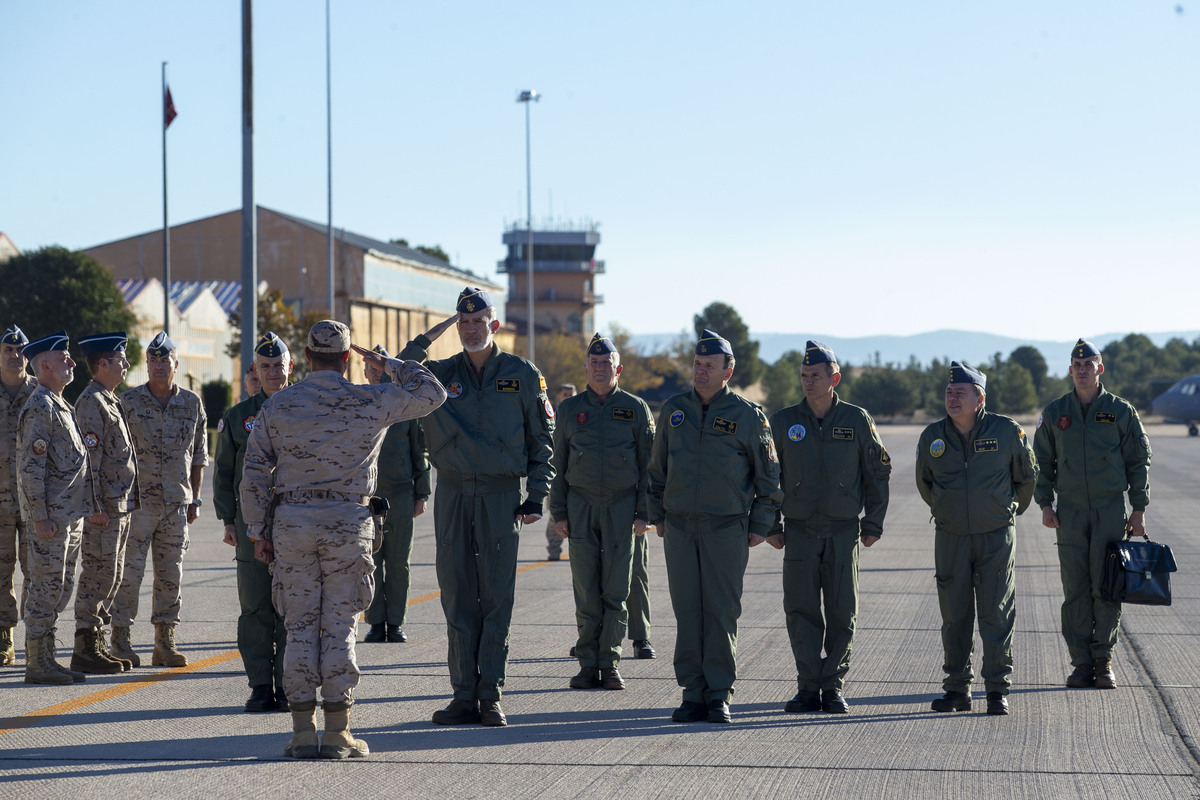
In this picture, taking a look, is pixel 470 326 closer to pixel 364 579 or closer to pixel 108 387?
pixel 364 579

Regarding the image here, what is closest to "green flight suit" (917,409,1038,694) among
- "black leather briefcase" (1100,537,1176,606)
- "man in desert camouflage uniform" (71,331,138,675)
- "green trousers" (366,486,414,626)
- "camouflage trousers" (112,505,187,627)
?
"black leather briefcase" (1100,537,1176,606)

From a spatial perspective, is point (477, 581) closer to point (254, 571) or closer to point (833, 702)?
point (254, 571)

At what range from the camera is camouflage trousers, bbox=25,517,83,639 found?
25.2ft

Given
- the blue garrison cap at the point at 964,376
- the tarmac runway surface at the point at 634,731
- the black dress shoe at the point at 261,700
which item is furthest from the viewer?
the blue garrison cap at the point at 964,376

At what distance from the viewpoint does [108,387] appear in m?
8.33

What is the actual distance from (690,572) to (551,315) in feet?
362

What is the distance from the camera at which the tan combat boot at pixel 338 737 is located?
597 cm

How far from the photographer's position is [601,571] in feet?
26.5

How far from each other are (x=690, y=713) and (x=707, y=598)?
630mm

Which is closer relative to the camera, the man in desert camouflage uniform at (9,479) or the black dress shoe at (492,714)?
the black dress shoe at (492,714)

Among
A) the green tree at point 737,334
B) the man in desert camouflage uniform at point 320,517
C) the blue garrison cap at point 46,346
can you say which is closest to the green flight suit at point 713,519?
the man in desert camouflage uniform at point 320,517

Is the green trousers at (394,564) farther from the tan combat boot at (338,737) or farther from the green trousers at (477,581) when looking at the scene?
the tan combat boot at (338,737)

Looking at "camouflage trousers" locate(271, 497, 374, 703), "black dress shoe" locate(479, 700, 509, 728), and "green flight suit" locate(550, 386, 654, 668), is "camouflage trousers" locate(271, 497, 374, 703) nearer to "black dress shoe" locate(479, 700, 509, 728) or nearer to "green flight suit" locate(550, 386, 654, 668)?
"black dress shoe" locate(479, 700, 509, 728)

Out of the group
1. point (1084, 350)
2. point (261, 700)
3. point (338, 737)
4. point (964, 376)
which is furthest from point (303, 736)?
point (1084, 350)
